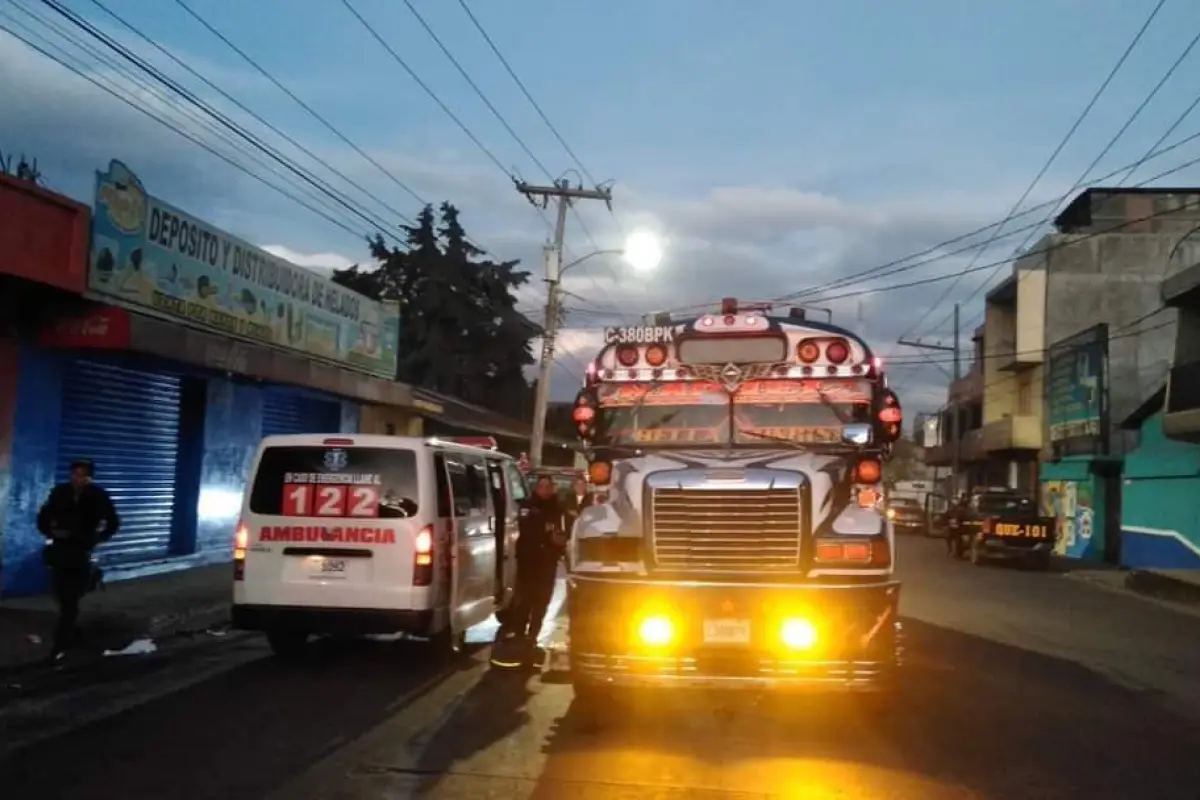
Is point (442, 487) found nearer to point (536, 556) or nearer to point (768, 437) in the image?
point (536, 556)

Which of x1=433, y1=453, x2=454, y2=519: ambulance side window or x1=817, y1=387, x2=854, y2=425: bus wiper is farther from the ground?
x1=817, y1=387, x2=854, y2=425: bus wiper

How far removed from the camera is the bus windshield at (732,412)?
873cm

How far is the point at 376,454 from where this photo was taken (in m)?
10.3

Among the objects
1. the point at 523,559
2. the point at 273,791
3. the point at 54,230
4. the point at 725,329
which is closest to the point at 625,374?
the point at 725,329

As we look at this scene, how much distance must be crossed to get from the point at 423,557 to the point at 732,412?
2989 millimetres

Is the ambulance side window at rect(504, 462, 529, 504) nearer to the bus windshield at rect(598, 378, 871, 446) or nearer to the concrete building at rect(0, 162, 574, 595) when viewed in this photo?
the bus windshield at rect(598, 378, 871, 446)

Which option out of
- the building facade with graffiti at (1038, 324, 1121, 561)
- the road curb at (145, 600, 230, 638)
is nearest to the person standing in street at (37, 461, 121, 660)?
the road curb at (145, 600, 230, 638)

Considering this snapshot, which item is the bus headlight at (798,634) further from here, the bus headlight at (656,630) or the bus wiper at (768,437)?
the bus wiper at (768,437)

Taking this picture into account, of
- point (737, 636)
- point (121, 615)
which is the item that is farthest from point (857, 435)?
point (121, 615)

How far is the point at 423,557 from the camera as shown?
10.1 meters

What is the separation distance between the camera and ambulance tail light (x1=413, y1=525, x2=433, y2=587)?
1004 centimetres

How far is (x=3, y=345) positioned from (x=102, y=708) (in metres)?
6.40

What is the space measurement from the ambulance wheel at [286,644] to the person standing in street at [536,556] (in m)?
1.98

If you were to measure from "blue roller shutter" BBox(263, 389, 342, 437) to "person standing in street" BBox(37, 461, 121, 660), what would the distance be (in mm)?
9834
